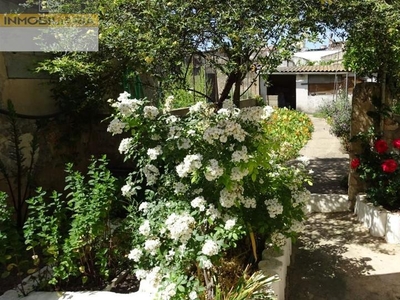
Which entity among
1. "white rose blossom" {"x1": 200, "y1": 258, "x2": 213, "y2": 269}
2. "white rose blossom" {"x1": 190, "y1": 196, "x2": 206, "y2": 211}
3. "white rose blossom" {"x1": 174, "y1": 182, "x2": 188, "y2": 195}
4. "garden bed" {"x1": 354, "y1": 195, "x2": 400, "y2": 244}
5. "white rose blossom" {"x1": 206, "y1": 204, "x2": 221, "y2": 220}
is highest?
"white rose blossom" {"x1": 174, "y1": 182, "x2": 188, "y2": 195}

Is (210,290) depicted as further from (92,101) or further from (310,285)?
(92,101)

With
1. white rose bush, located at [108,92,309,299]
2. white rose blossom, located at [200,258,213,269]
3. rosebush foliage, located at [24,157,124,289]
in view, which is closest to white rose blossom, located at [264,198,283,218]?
white rose bush, located at [108,92,309,299]

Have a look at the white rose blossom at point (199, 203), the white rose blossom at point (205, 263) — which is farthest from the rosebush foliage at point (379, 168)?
the white rose blossom at point (205, 263)

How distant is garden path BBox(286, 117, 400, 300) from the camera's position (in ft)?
9.61

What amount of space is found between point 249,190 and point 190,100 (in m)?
5.97

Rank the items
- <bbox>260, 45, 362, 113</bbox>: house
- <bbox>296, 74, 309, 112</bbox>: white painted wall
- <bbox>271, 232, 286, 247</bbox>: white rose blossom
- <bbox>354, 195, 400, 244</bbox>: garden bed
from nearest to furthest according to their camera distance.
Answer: <bbox>271, 232, 286, 247</bbox>: white rose blossom
<bbox>354, 195, 400, 244</bbox>: garden bed
<bbox>260, 45, 362, 113</bbox>: house
<bbox>296, 74, 309, 112</bbox>: white painted wall

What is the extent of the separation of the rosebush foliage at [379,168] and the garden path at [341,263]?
1.53 ft

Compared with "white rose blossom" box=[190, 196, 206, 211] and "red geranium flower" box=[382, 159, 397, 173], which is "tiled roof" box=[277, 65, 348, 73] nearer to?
"red geranium flower" box=[382, 159, 397, 173]

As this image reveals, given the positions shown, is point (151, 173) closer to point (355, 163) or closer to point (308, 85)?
point (355, 163)

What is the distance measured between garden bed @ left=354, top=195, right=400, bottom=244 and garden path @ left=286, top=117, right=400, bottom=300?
75 millimetres

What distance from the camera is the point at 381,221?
3.87 m

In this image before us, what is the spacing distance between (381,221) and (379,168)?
67cm

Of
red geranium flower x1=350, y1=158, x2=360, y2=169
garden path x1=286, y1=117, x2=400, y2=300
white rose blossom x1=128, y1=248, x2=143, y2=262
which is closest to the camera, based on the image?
A: white rose blossom x1=128, y1=248, x2=143, y2=262

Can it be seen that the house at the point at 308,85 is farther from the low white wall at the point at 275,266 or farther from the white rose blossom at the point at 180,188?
the white rose blossom at the point at 180,188
